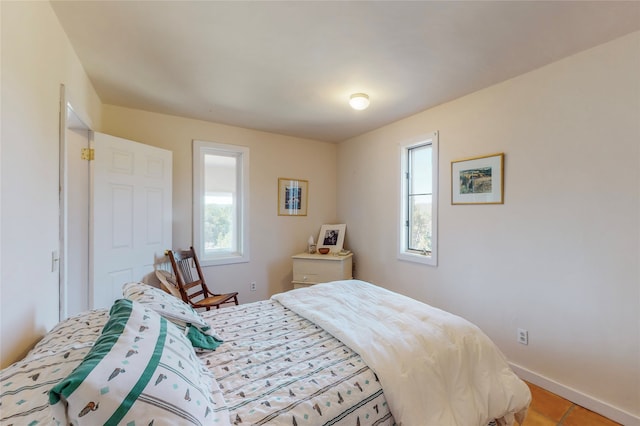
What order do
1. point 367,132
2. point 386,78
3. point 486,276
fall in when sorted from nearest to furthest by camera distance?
1. point 386,78
2. point 486,276
3. point 367,132

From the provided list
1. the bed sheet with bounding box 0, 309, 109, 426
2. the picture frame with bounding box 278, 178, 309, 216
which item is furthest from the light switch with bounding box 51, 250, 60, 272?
the picture frame with bounding box 278, 178, 309, 216

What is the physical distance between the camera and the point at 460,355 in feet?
4.40

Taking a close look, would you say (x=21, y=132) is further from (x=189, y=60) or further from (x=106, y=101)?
(x=106, y=101)

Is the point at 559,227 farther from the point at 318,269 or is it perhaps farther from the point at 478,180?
the point at 318,269

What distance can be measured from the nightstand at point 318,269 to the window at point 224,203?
71 cm

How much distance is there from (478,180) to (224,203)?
2.95 meters

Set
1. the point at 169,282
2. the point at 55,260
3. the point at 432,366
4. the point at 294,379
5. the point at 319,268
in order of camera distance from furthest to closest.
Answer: the point at 319,268 → the point at 169,282 → the point at 55,260 → the point at 432,366 → the point at 294,379

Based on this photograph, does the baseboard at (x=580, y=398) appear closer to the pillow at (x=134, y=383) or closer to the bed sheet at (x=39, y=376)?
the pillow at (x=134, y=383)

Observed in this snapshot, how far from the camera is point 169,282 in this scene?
275cm

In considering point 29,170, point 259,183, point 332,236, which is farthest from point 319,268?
point 29,170

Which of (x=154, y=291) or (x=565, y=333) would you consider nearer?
(x=154, y=291)

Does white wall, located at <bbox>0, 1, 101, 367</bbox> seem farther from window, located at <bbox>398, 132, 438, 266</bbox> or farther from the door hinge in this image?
window, located at <bbox>398, 132, 438, 266</bbox>

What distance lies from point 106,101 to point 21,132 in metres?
1.93

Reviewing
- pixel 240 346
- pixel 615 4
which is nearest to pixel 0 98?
pixel 240 346
